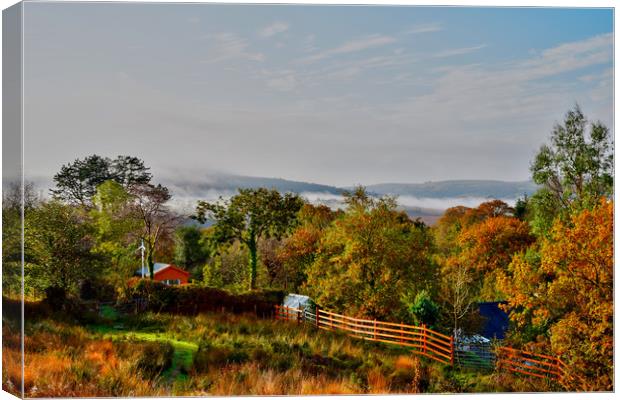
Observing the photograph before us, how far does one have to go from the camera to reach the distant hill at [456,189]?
10.7m

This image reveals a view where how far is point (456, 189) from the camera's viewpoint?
10758mm

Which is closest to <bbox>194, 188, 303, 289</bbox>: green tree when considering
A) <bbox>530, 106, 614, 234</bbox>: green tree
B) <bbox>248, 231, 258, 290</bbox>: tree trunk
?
<bbox>248, 231, 258, 290</bbox>: tree trunk

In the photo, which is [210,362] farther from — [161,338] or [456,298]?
[456,298]

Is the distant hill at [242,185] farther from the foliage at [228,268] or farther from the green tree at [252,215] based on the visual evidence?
the foliage at [228,268]

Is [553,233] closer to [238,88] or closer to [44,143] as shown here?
[238,88]

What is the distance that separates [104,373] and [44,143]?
3133 mm

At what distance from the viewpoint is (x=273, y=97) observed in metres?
10.4

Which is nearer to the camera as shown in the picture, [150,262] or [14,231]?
[14,231]

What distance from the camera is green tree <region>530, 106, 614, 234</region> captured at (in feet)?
34.8

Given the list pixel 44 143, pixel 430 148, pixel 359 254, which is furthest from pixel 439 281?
pixel 44 143

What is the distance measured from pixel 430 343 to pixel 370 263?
1588 mm

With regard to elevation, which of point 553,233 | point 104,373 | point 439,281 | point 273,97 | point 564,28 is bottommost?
point 104,373

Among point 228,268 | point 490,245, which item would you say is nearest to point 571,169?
point 490,245

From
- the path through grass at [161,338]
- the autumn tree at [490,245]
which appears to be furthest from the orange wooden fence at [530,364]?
the path through grass at [161,338]
